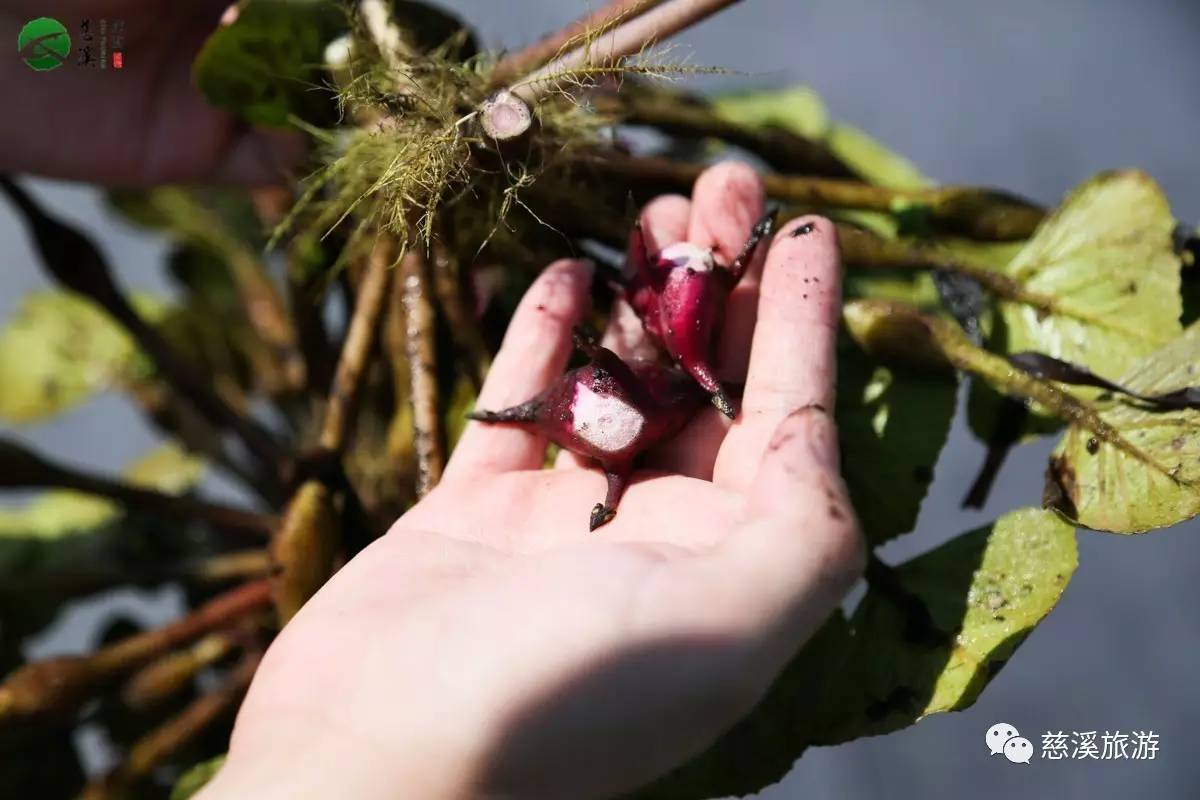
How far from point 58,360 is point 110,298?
0.31m

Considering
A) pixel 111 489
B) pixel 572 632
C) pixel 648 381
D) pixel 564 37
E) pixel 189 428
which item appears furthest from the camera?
pixel 189 428

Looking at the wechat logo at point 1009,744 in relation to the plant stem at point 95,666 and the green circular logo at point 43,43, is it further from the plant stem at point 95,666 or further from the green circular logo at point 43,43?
the green circular logo at point 43,43

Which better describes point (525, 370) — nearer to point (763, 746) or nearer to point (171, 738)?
point (763, 746)

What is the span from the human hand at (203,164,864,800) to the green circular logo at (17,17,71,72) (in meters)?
0.46

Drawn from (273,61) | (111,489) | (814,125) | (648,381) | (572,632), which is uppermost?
(814,125)

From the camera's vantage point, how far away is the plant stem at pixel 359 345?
645 millimetres

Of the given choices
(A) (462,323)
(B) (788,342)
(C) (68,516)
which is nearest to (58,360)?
(C) (68,516)

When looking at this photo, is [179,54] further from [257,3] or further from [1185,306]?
[1185,306]

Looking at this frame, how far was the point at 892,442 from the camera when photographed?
563mm

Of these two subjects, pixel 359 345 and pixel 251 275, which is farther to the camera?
pixel 251 275

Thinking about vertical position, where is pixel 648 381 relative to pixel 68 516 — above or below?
above

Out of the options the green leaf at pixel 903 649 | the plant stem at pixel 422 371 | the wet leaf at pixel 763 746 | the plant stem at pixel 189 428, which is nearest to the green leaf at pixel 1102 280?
the green leaf at pixel 903 649

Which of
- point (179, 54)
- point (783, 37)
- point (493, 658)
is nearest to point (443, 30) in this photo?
point (179, 54)

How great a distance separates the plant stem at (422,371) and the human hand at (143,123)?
0.15 meters
